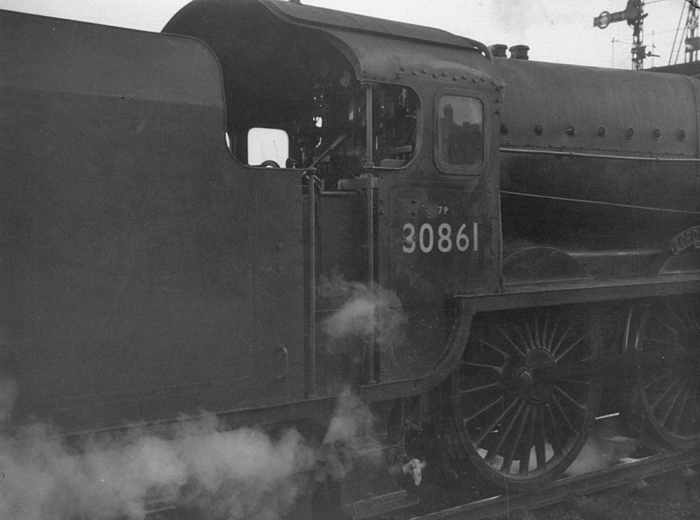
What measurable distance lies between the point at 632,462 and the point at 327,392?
8.77 ft

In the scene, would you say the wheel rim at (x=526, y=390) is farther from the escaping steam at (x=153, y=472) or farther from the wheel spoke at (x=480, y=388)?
the escaping steam at (x=153, y=472)

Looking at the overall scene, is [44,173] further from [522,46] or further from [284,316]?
[522,46]

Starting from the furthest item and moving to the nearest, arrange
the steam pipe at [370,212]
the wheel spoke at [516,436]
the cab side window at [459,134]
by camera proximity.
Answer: the wheel spoke at [516,436] → the cab side window at [459,134] → the steam pipe at [370,212]

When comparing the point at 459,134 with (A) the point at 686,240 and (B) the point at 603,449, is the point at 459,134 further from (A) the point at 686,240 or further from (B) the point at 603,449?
(B) the point at 603,449

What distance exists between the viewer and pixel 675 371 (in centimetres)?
564

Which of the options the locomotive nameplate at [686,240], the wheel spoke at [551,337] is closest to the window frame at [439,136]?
the wheel spoke at [551,337]

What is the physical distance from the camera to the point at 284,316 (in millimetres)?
3529

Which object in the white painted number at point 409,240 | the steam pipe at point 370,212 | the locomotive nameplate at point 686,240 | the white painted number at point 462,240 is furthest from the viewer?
the locomotive nameplate at point 686,240

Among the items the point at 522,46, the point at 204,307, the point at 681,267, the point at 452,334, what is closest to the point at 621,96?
the point at 522,46

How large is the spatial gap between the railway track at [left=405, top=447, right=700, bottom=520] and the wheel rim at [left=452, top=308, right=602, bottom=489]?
0.33 ft

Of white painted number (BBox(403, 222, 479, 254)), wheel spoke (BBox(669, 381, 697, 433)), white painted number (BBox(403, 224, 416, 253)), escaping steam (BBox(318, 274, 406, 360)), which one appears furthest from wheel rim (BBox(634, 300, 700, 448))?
escaping steam (BBox(318, 274, 406, 360))

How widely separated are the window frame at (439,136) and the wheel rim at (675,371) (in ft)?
7.00

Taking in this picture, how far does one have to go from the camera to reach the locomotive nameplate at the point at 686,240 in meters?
5.30

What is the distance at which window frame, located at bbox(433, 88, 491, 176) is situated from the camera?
13.2ft
